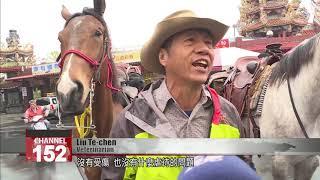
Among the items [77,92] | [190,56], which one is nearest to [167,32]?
[190,56]

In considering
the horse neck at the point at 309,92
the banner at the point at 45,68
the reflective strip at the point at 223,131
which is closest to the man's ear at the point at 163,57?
the reflective strip at the point at 223,131

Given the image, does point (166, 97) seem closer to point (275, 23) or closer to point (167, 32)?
point (167, 32)

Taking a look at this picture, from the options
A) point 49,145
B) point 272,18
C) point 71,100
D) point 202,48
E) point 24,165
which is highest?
point 272,18

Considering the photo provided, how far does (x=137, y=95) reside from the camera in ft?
6.01

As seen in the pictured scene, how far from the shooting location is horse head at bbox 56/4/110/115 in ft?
5.88

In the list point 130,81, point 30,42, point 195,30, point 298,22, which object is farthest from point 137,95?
point 298,22

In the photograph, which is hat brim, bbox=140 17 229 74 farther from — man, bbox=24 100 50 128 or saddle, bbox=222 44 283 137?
man, bbox=24 100 50 128

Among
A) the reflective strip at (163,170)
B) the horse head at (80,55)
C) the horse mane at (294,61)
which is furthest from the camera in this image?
the horse mane at (294,61)

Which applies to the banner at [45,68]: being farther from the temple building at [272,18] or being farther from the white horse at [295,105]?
the white horse at [295,105]

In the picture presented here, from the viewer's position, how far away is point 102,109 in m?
2.01

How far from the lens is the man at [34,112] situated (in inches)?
72.5

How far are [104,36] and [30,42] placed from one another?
1.11ft

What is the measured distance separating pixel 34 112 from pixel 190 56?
735 mm

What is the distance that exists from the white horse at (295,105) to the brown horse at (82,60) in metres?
Answer: 0.80
